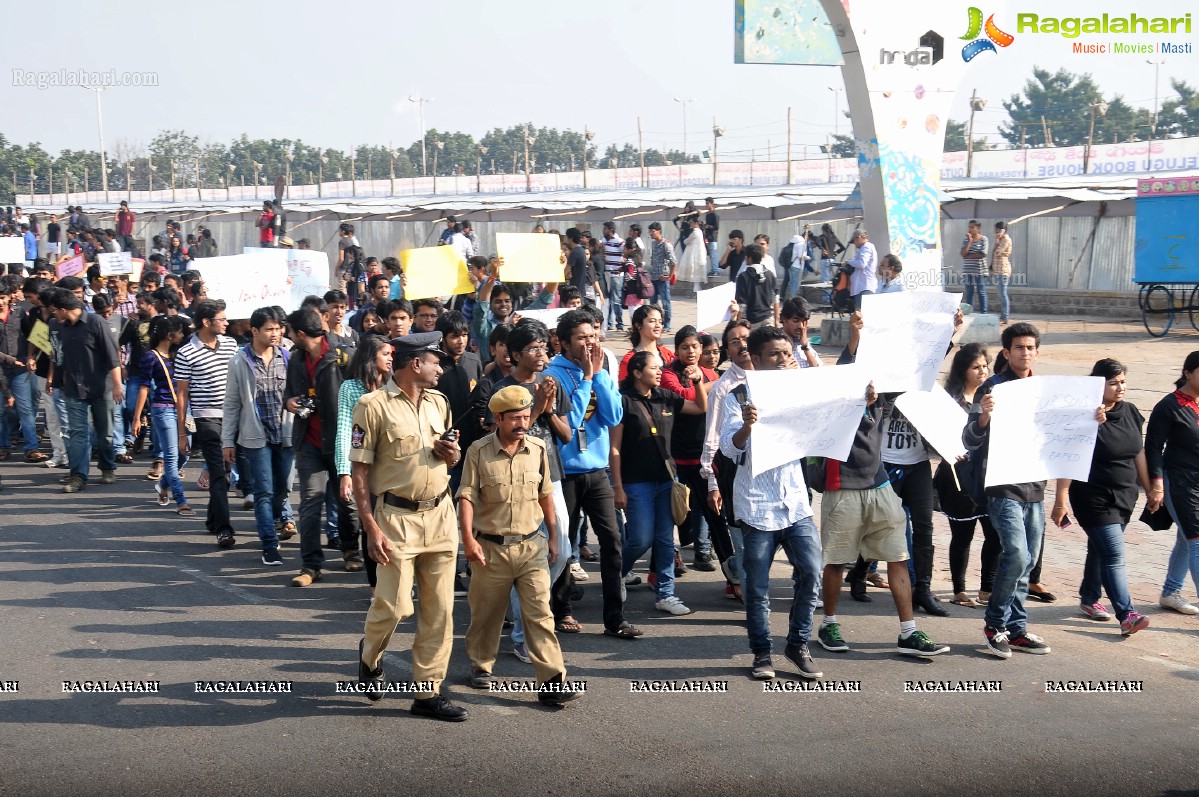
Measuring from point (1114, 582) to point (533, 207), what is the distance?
1058 inches

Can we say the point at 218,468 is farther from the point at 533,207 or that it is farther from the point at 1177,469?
the point at 533,207

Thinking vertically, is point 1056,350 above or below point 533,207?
below

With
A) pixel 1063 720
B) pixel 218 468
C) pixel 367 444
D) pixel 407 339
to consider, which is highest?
pixel 407 339

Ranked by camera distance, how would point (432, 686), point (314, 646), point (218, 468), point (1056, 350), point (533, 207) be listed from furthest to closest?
point (533, 207), point (1056, 350), point (218, 468), point (314, 646), point (432, 686)

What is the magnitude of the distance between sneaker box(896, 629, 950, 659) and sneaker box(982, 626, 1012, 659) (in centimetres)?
24

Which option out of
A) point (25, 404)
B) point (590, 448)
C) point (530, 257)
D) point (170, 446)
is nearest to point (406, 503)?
point (590, 448)

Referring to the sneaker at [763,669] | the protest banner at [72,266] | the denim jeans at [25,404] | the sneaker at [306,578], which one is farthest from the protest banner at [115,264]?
the sneaker at [763,669]

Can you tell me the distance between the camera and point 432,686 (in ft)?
18.5

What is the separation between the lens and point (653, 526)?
7.43 metres

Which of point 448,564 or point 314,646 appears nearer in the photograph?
point 448,564

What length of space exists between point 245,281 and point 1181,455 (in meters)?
8.86

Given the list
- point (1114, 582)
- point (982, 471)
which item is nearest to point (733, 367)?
point (982, 471)

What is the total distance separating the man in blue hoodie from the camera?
22.4 feet

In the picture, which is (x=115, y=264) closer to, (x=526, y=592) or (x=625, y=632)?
(x=625, y=632)
